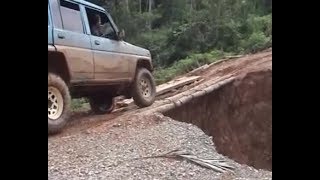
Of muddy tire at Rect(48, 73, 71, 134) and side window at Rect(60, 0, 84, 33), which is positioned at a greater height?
side window at Rect(60, 0, 84, 33)

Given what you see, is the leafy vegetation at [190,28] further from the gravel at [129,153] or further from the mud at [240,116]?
the gravel at [129,153]

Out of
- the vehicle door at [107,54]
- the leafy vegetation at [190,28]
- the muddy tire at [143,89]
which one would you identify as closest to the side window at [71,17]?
the vehicle door at [107,54]

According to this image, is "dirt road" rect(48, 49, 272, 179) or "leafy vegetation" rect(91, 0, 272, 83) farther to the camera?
"leafy vegetation" rect(91, 0, 272, 83)

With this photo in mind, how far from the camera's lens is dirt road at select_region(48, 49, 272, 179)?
3.86 metres

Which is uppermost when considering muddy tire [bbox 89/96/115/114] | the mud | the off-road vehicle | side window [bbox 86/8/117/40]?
side window [bbox 86/8/117/40]

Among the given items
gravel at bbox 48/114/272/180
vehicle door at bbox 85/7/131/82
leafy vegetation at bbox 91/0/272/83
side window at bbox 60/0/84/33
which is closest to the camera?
gravel at bbox 48/114/272/180

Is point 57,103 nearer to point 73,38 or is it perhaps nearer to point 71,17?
point 73,38

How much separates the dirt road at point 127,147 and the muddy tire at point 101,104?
0.09m

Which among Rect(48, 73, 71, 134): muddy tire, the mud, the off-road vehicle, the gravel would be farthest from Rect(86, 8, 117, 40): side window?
the mud

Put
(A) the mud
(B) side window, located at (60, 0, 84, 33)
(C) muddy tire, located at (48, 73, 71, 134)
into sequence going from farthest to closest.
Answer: (A) the mud, (B) side window, located at (60, 0, 84, 33), (C) muddy tire, located at (48, 73, 71, 134)

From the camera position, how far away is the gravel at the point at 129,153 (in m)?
3.83

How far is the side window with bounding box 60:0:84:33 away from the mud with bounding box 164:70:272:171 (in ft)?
5.28

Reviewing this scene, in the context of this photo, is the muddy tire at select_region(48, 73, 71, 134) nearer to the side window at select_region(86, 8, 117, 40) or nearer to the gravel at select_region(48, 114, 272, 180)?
the gravel at select_region(48, 114, 272, 180)

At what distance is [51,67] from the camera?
14.5 ft
